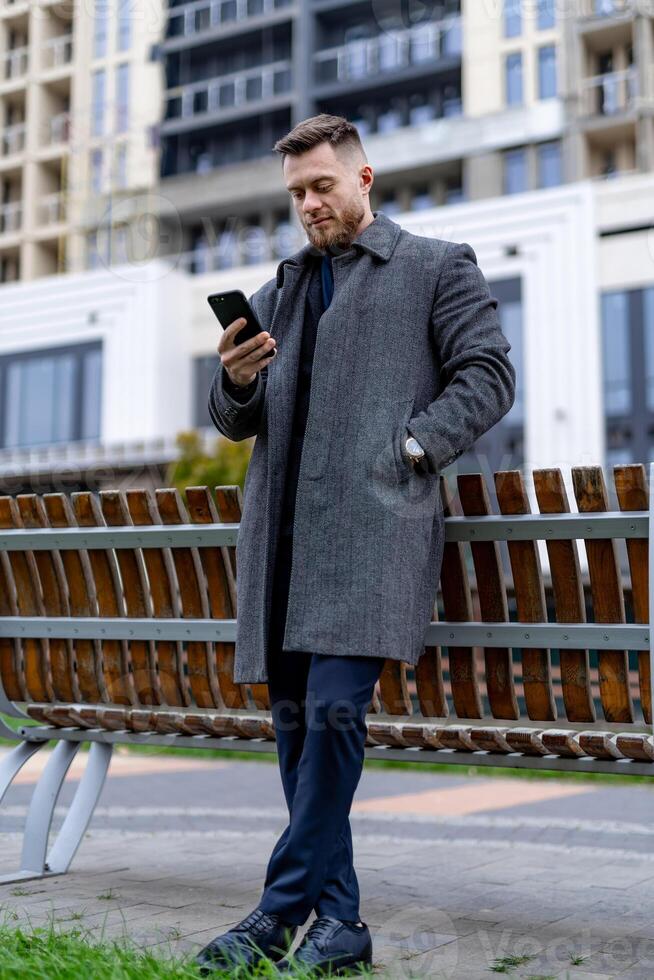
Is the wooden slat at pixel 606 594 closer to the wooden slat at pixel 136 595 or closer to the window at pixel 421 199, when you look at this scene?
the wooden slat at pixel 136 595

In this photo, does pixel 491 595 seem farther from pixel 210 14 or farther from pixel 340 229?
pixel 210 14

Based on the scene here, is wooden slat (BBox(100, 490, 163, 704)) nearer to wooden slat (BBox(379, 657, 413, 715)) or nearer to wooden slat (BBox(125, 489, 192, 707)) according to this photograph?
wooden slat (BBox(125, 489, 192, 707))

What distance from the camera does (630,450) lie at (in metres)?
25.8

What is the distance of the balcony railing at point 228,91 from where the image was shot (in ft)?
139

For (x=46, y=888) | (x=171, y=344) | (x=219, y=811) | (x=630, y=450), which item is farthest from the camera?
(x=171, y=344)

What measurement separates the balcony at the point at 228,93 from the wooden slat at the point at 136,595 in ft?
132

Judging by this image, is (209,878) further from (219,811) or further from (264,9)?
(264,9)

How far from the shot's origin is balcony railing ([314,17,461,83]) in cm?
3856

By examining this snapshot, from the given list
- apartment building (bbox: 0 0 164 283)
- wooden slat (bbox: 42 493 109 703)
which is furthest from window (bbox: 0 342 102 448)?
wooden slat (bbox: 42 493 109 703)

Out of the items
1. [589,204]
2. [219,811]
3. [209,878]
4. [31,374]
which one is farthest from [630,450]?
[209,878]

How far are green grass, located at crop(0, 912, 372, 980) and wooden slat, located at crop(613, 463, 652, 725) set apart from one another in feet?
3.07

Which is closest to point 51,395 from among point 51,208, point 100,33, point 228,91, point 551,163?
point 51,208

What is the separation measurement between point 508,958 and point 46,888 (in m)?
1.62

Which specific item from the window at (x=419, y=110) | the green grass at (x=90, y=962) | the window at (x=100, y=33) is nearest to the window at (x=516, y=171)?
the window at (x=419, y=110)
